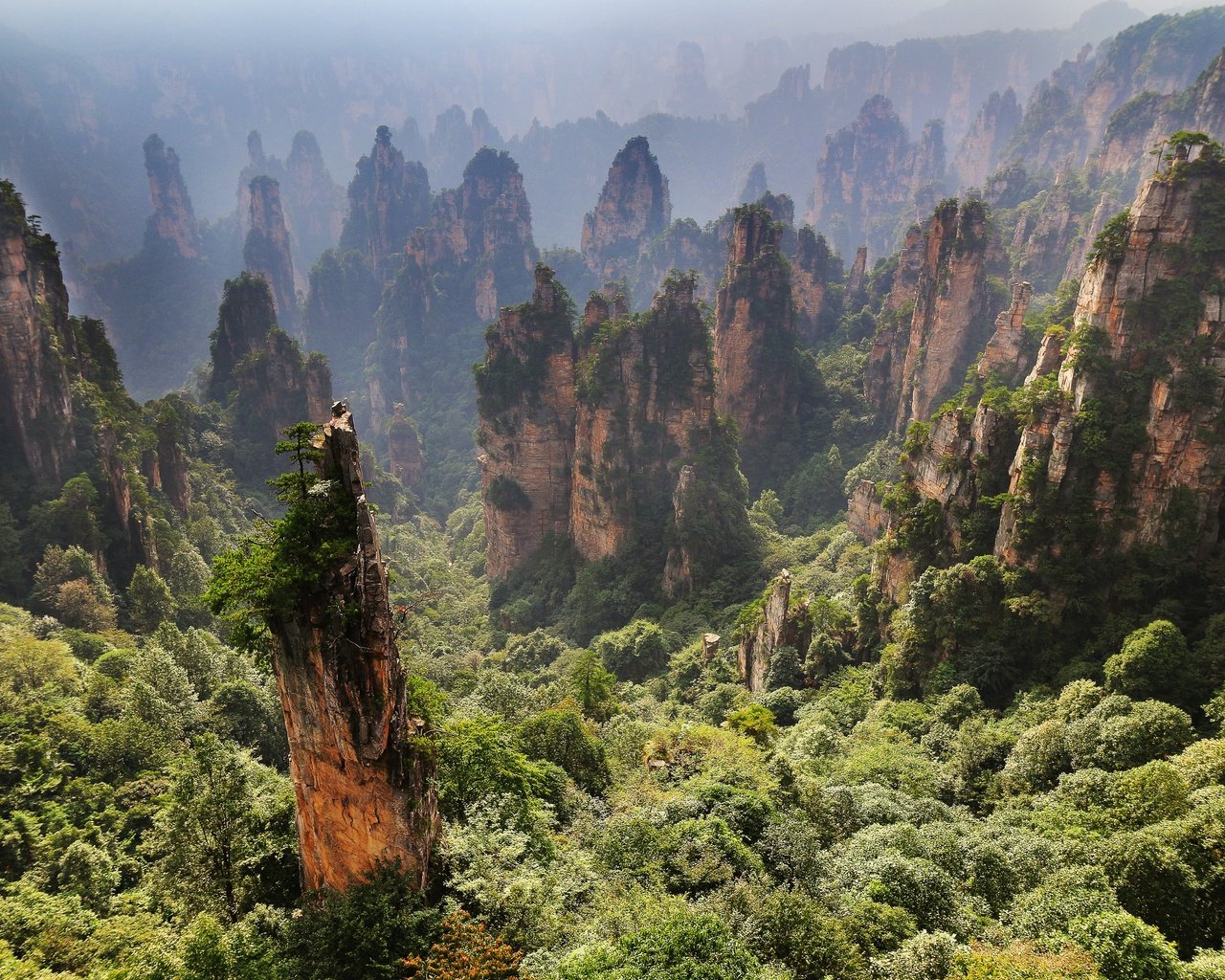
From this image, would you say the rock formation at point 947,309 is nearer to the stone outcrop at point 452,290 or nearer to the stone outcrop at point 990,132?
the stone outcrop at point 452,290

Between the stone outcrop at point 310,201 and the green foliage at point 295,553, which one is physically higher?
the stone outcrop at point 310,201

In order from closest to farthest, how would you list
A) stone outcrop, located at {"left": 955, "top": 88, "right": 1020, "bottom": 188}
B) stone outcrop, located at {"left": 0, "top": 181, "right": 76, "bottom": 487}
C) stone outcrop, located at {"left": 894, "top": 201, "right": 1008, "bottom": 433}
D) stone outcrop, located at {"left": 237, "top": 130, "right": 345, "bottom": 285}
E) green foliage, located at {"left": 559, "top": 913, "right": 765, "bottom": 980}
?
green foliage, located at {"left": 559, "top": 913, "right": 765, "bottom": 980}
stone outcrop, located at {"left": 0, "top": 181, "right": 76, "bottom": 487}
stone outcrop, located at {"left": 894, "top": 201, "right": 1008, "bottom": 433}
stone outcrop, located at {"left": 955, "top": 88, "right": 1020, "bottom": 188}
stone outcrop, located at {"left": 237, "top": 130, "right": 345, "bottom": 285}

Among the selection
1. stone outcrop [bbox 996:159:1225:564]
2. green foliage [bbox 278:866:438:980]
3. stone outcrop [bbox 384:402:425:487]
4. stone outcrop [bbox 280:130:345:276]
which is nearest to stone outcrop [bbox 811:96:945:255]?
stone outcrop [bbox 384:402:425:487]

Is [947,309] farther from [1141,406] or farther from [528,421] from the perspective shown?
[1141,406]

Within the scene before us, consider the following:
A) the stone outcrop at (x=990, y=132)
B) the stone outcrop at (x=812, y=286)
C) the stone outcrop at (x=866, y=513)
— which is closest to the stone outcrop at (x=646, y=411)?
the stone outcrop at (x=866, y=513)

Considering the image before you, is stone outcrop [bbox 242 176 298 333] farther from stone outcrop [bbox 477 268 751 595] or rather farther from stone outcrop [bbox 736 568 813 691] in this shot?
stone outcrop [bbox 736 568 813 691]

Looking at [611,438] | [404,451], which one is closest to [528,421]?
[611,438]
